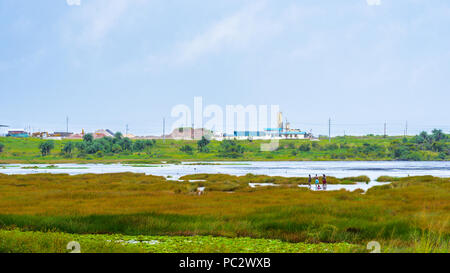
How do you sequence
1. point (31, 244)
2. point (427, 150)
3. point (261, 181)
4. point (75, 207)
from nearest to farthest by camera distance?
point (31, 244), point (75, 207), point (261, 181), point (427, 150)

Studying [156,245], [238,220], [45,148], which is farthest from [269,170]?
[45,148]

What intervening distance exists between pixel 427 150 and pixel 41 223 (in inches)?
7764

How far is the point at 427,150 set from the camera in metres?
197

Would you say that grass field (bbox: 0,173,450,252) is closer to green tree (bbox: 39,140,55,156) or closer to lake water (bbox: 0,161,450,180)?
lake water (bbox: 0,161,450,180)

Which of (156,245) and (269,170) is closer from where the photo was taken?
(156,245)

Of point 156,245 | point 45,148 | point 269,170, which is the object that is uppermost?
point 45,148

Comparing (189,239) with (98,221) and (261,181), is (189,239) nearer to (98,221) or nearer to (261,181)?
(98,221)

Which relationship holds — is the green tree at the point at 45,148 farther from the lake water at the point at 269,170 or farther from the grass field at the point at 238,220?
the grass field at the point at 238,220

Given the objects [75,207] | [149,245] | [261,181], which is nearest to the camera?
[149,245]

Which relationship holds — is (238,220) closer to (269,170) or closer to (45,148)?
(269,170)

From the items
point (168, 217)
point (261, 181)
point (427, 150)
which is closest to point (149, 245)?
point (168, 217)

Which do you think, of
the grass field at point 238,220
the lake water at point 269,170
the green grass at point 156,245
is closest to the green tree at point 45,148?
the lake water at point 269,170
